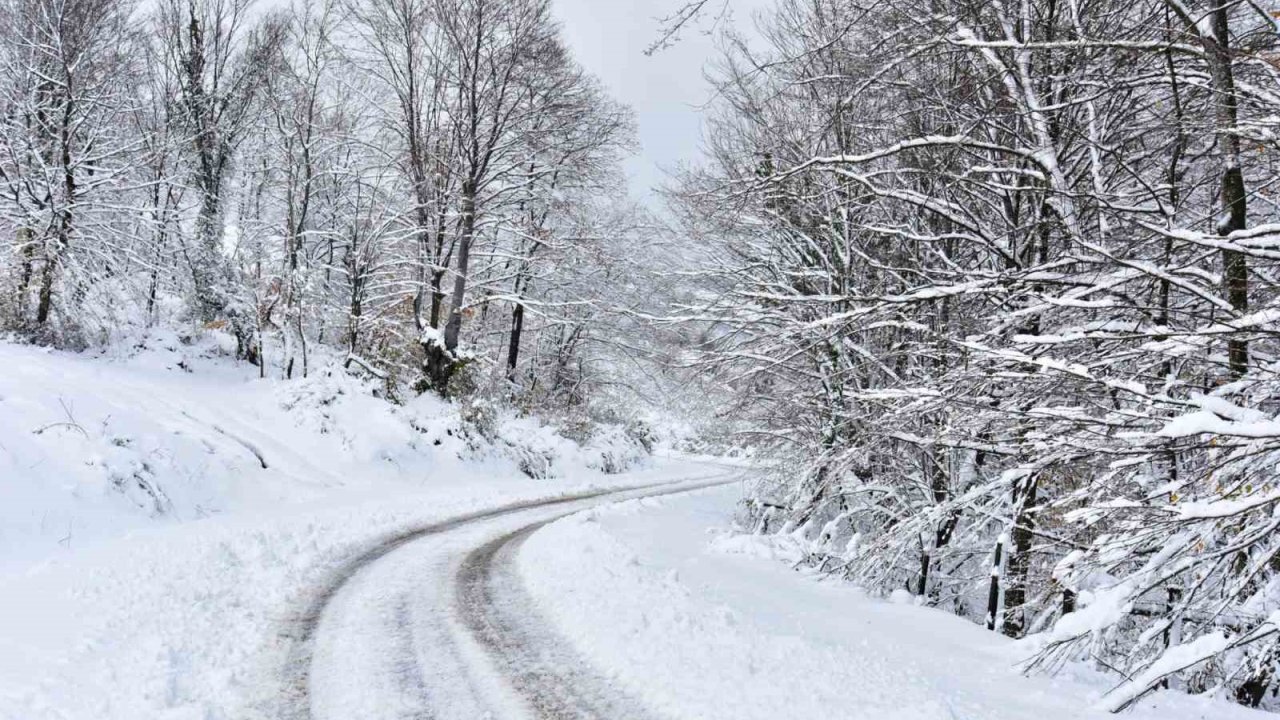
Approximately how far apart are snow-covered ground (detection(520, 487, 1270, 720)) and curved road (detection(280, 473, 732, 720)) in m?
0.37

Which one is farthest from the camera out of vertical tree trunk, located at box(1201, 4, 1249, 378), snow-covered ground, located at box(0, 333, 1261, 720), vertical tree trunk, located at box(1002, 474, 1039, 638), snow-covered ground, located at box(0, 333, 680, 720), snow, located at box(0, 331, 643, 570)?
snow, located at box(0, 331, 643, 570)

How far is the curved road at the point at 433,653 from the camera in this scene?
4992 millimetres

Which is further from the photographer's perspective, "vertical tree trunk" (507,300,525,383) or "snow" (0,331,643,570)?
"vertical tree trunk" (507,300,525,383)

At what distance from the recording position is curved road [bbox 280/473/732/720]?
4.99 metres

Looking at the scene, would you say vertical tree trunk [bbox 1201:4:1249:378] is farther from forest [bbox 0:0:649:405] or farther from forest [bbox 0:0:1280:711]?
forest [bbox 0:0:649:405]

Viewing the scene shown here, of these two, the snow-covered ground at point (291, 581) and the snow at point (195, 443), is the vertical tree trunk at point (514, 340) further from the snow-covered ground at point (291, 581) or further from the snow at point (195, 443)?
the snow-covered ground at point (291, 581)

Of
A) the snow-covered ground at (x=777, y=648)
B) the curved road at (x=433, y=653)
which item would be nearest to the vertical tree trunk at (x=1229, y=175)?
the snow-covered ground at (x=777, y=648)

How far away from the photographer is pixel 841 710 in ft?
16.1

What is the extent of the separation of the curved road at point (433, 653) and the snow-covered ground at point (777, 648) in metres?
0.37

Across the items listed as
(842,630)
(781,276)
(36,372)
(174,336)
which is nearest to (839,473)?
(842,630)

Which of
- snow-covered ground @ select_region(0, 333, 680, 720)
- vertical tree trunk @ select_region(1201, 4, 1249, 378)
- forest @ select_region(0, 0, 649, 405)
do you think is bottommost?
snow-covered ground @ select_region(0, 333, 680, 720)

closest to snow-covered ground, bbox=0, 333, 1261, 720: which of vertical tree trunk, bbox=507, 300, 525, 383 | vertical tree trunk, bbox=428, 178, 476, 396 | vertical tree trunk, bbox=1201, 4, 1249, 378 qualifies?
vertical tree trunk, bbox=1201, 4, 1249, 378

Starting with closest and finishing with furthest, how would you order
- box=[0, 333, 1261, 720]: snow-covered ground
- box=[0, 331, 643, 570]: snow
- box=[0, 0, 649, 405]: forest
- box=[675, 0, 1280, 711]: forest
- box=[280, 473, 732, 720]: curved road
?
1. box=[675, 0, 1280, 711]: forest
2. box=[280, 473, 732, 720]: curved road
3. box=[0, 333, 1261, 720]: snow-covered ground
4. box=[0, 331, 643, 570]: snow
5. box=[0, 0, 649, 405]: forest

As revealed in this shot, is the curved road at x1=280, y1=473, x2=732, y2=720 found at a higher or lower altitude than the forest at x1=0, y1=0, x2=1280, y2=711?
lower
